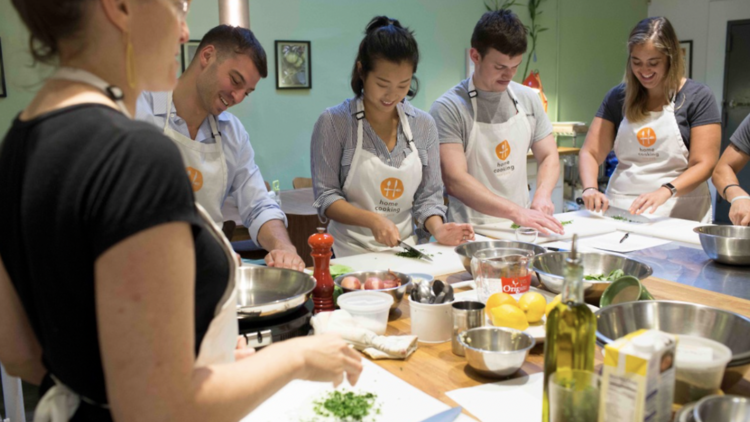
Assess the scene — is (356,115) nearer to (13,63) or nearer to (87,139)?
(87,139)

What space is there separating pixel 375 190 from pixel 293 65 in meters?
2.93

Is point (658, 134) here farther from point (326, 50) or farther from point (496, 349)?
point (326, 50)

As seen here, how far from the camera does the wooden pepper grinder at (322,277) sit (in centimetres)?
174

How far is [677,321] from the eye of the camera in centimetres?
140

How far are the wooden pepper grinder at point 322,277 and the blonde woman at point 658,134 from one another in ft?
6.16

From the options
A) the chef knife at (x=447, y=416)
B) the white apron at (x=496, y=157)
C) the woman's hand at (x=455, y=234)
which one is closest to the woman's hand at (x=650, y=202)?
the white apron at (x=496, y=157)

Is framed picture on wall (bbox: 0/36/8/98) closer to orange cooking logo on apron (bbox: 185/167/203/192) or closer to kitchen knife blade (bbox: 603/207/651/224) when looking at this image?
orange cooking logo on apron (bbox: 185/167/203/192)

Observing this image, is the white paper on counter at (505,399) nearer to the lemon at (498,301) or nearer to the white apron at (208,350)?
A: the lemon at (498,301)

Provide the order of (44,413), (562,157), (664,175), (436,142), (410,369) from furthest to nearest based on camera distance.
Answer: (562,157) < (664,175) < (436,142) < (410,369) < (44,413)

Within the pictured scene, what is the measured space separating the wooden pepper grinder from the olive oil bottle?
0.84 m

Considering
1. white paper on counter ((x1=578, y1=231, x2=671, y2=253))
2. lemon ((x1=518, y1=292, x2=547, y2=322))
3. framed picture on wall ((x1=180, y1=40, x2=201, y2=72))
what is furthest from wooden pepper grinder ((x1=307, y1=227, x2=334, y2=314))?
framed picture on wall ((x1=180, y1=40, x2=201, y2=72))

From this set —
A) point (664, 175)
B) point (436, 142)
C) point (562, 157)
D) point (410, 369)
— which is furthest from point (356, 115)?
point (562, 157)

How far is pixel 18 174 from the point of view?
0.77m

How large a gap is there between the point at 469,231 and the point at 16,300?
6.09ft
